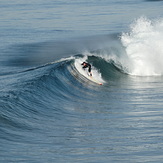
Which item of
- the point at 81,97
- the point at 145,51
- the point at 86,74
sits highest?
the point at 145,51

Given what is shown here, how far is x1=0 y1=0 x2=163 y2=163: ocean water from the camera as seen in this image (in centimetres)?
1226

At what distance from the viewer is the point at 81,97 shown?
20.8 m

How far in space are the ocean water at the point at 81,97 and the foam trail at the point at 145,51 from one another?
8cm

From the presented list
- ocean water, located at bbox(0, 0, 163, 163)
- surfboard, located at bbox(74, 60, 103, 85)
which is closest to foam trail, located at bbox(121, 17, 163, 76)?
ocean water, located at bbox(0, 0, 163, 163)

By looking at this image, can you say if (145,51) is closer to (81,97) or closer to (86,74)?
(86,74)

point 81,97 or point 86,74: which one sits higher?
point 86,74

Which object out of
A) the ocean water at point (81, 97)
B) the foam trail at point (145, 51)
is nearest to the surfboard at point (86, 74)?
the ocean water at point (81, 97)

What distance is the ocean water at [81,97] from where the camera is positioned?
1226 centimetres

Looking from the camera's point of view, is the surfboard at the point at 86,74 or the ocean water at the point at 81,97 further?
the surfboard at the point at 86,74

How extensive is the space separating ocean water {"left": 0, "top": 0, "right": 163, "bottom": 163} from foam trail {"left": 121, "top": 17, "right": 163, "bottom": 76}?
0.08 meters

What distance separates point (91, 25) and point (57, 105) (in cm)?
3193

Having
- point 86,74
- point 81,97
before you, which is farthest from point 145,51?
point 81,97

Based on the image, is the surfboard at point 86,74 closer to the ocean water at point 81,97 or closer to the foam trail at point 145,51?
the ocean water at point 81,97

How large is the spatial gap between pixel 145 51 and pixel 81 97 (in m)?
12.5
